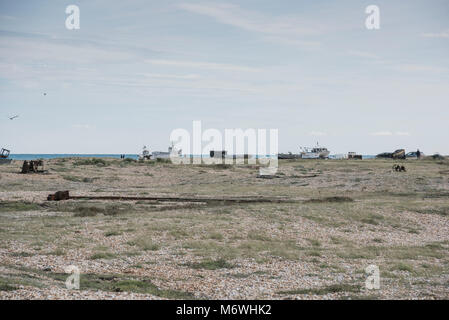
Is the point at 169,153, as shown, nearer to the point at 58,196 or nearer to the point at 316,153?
the point at 316,153

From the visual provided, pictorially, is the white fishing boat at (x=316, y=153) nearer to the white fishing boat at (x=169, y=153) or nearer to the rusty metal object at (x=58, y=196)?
the white fishing boat at (x=169, y=153)

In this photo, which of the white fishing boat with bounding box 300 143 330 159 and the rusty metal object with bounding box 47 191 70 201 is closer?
the rusty metal object with bounding box 47 191 70 201

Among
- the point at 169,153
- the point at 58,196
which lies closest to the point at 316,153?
the point at 169,153

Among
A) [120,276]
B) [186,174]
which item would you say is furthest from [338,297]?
[186,174]

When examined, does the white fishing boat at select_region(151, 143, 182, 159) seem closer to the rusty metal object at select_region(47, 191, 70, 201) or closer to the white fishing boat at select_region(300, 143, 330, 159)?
the white fishing boat at select_region(300, 143, 330, 159)

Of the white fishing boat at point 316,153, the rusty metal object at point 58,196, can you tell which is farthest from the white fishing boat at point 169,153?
the rusty metal object at point 58,196

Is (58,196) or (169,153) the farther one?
(169,153)

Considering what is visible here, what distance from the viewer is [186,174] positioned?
80.2m

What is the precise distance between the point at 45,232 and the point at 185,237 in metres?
6.98

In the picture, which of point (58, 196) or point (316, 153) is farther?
point (316, 153)

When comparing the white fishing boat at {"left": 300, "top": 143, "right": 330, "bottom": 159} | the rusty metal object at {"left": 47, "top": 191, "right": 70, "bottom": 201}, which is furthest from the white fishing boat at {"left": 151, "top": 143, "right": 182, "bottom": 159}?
the rusty metal object at {"left": 47, "top": 191, "right": 70, "bottom": 201}

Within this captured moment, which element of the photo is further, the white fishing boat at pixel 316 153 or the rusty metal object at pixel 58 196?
the white fishing boat at pixel 316 153

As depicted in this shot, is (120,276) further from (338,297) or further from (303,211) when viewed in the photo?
(303,211)

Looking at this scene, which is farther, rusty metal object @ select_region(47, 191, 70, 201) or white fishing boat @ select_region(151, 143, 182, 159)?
white fishing boat @ select_region(151, 143, 182, 159)
